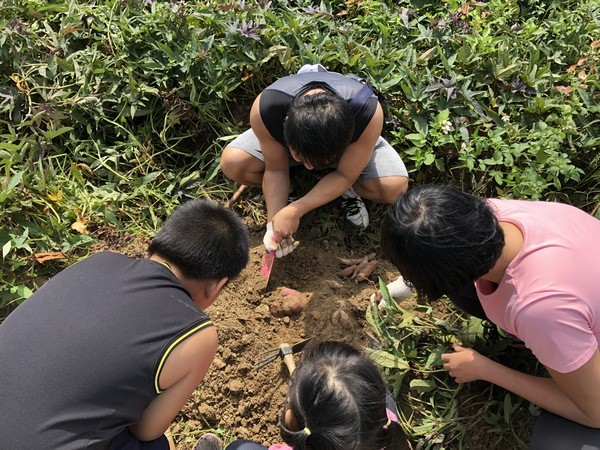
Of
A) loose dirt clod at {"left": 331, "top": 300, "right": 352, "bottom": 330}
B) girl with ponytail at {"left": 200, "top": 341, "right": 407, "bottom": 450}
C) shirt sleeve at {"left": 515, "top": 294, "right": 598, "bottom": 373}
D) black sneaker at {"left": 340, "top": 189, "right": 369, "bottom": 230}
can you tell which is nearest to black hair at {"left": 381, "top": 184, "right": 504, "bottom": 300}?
shirt sleeve at {"left": 515, "top": 294, "right": 598, "bottom": 373}

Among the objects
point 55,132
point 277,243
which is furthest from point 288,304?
point 55,132

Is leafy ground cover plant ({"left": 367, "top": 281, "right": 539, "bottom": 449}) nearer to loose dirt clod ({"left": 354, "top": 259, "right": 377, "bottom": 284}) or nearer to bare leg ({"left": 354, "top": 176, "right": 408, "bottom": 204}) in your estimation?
loose dirt clod ({"left": 354, "top": 259, "right": 377, "bottom": 284})

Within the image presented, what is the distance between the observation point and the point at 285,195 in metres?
2.23

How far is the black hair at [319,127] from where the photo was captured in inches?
69.8

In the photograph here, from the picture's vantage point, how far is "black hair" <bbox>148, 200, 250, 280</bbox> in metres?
1.52

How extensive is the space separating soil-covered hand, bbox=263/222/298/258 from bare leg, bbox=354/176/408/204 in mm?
411

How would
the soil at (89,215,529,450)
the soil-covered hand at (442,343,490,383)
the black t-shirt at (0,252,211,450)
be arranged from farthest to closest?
the soil at (89,215,529,450)
the soil-covered hand at (442,343,490,383)
the black t-shirt at (0,252,211,450)

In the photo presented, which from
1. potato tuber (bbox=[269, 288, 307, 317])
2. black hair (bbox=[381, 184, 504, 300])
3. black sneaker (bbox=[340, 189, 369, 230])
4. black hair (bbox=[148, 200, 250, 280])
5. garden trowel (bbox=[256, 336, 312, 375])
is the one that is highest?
black hair (bbox=[381, 184, 504, 300])

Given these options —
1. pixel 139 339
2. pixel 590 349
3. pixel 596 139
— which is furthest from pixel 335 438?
pixel 596 139

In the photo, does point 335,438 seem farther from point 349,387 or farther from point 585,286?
point 585,286

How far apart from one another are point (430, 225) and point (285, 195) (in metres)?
1.01

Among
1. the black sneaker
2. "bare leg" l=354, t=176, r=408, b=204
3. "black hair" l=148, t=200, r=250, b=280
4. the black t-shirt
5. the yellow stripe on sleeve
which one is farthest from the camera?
the black sneaker

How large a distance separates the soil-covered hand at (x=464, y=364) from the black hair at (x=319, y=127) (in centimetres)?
82

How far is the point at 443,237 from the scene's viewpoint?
1.30 m
